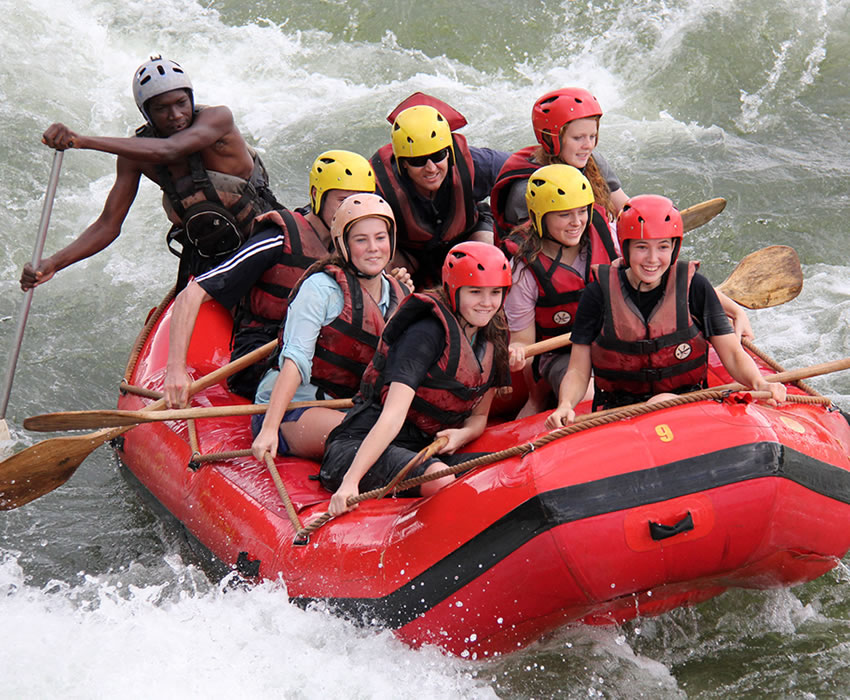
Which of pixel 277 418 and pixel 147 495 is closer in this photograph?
pixel 277 418

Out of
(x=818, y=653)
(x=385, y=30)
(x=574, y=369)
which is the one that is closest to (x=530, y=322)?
(x=574, y=369)

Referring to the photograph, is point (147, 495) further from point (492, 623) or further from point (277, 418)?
point (492, 623)

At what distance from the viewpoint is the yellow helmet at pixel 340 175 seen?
410 cm

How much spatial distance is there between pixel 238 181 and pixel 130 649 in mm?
2175

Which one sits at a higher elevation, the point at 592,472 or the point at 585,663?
the point at 592,472

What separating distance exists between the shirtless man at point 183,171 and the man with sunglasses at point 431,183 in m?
0.63

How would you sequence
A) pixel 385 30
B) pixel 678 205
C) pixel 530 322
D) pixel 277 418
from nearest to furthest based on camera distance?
pixel 277 418, pixel 530 322, pixel 678 205, pixel 385 30

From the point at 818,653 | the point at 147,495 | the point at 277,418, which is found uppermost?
the point at 277,418

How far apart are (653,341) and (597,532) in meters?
0.74

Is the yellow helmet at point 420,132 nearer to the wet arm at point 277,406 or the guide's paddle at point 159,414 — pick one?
the guide's paddle at point 159,414

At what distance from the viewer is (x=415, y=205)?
474cm

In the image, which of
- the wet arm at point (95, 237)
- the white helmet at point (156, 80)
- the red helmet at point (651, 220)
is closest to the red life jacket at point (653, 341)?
the red helmet at point (651, 220)

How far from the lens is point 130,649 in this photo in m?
3.54

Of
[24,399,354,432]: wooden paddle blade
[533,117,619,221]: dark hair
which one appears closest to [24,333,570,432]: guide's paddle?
[24,399,354,432]: wooden paddle blade
